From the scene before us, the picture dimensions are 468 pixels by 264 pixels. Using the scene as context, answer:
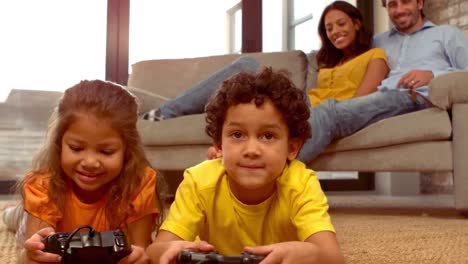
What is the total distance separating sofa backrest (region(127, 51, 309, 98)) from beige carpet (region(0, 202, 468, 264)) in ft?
2.84

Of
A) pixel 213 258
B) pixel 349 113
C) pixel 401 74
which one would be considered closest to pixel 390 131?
pixel 349 113

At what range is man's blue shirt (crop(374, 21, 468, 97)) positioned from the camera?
203 cm

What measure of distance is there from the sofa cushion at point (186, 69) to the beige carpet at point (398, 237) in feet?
2.86

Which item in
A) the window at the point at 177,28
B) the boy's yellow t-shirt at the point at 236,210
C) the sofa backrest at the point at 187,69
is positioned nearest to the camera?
the boy's yellow t-shirt at the point at 236,210

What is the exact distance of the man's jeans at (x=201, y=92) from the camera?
1931 mm

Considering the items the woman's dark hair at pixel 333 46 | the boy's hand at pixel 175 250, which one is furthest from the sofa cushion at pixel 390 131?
the boy's hand at pixel 175 250

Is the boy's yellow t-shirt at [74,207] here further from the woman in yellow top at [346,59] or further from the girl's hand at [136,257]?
the woman in yellow top at [346,59]

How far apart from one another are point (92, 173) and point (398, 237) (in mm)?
804

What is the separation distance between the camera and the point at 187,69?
8.73 feet

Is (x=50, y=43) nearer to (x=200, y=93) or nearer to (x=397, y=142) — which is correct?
(x=200, y=93)

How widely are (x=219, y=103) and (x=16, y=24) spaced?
8.20 ft

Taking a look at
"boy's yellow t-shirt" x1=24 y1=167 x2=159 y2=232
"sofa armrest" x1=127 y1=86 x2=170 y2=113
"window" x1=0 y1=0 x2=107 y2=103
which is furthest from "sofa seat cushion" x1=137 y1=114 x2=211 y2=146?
"window" x1=0 y1=0 x2=107 y2=103

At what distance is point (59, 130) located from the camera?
0.95m

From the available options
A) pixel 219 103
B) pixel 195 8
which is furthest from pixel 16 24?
pixel 219 103
